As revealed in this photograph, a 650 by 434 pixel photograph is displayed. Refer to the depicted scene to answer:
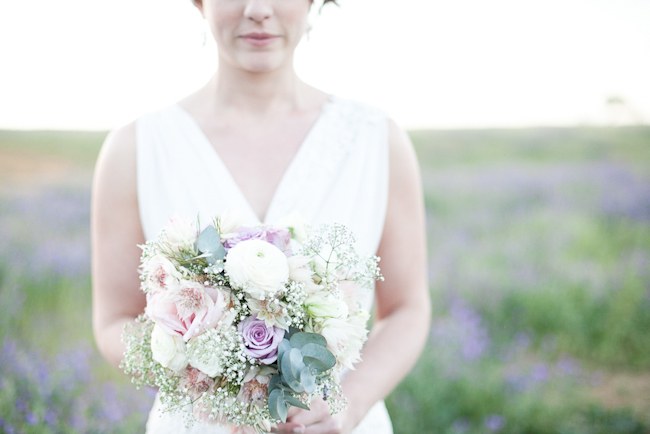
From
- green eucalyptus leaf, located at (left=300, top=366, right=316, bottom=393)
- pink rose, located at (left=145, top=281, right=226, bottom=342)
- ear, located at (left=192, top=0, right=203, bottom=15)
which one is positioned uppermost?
ear, located at (left=192, top=0, right=203, bottom=15)

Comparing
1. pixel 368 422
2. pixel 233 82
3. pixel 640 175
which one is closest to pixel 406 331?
pixel 368 422

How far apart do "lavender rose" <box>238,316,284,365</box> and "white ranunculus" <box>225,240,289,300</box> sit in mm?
80

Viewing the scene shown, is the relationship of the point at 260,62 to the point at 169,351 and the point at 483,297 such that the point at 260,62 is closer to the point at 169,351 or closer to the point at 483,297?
the point at 169,351

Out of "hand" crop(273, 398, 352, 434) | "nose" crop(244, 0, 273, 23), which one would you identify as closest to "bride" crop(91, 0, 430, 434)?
"nose" crop(244, 0, 273, 23)

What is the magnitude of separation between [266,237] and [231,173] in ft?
2.82

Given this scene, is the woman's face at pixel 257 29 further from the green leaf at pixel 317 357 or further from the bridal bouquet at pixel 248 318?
the green leaf at pixel 317 357

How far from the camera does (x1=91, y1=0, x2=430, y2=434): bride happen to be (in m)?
2.51

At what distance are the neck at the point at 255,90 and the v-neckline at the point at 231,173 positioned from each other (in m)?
0.12

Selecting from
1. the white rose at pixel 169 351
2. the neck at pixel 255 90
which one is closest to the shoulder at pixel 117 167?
the neck at pixel 255 90

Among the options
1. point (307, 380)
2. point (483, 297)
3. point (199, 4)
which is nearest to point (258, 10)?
point (199, 4)

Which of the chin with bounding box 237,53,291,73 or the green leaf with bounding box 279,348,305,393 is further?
the chin with bounding box 237,53,291,73

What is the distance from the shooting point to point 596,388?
18.1 feet

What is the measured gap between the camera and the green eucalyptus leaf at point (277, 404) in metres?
1.75

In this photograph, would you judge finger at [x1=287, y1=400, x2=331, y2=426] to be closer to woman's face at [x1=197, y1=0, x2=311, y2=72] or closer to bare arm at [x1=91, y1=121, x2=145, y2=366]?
bare arm at [x1=91, y1=121, x2=145, y2=366]
